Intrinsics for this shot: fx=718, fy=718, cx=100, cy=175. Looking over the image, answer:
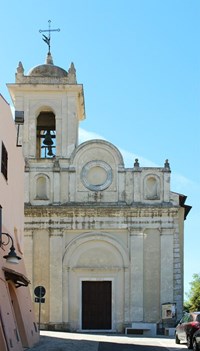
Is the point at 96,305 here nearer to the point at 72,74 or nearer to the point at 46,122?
the point at 46,122

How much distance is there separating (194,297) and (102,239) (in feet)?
157

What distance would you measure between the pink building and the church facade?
37.1ft

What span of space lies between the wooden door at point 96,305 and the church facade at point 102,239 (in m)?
0.05

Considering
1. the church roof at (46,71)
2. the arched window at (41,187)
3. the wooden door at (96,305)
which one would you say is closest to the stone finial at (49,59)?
the church roof at (46,71)

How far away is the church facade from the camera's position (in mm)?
35969

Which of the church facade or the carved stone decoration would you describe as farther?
the carved stone decoration

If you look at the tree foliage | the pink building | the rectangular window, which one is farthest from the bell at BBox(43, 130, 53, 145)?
the tree foliage

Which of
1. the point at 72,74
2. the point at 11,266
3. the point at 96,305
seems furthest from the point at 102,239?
the point at 11,266

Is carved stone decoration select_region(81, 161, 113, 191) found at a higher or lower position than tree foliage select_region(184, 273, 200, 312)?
higher

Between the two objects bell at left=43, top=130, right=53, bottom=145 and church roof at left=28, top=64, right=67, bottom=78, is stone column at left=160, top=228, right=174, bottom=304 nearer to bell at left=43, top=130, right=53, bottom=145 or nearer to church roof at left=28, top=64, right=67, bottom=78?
bell at left=43, top=130, right=53, bottom=145

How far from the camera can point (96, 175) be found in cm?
3709

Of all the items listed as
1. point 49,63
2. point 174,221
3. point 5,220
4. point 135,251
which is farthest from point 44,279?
point 5,220

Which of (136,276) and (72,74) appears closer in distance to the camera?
(136,276)

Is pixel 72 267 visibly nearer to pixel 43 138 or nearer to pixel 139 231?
pixel 139 231
